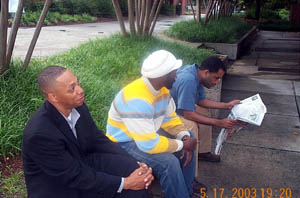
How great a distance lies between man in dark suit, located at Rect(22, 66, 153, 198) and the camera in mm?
2033

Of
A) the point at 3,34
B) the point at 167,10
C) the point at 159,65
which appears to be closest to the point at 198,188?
the point at 159,65

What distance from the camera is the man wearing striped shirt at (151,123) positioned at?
260 centimetres

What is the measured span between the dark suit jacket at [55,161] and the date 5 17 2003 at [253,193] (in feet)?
5.25

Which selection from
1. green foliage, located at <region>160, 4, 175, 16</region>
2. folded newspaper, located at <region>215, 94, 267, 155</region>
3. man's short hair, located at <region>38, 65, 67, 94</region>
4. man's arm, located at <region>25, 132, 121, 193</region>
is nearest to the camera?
man's arm, located at <region>25, 132, 121, 193</region>

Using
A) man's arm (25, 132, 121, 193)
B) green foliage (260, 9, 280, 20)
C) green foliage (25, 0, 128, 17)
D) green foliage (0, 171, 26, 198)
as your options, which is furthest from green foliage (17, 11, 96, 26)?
green foliage (260, 9, 280, 20)

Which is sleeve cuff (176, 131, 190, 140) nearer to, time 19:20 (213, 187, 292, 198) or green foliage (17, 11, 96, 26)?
time 19:20 (213, 187, 292, 198)

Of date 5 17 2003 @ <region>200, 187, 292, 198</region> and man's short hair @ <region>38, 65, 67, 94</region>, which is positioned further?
date 5 17 2003 @ <region>200, 187, 292, 198</region>

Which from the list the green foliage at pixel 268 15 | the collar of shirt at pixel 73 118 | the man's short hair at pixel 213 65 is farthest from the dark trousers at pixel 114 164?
the green foliage at pixel 268 15

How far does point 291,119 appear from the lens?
5910 millimetres

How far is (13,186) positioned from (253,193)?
237cm

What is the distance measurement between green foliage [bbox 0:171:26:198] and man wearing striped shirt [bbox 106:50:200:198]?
0.86m

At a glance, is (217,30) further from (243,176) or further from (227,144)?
(243,176)

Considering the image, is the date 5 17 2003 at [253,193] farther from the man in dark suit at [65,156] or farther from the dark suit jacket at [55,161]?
the dark suit jacket at [55,161]

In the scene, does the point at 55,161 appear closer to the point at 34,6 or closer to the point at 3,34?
the point at 3,34
